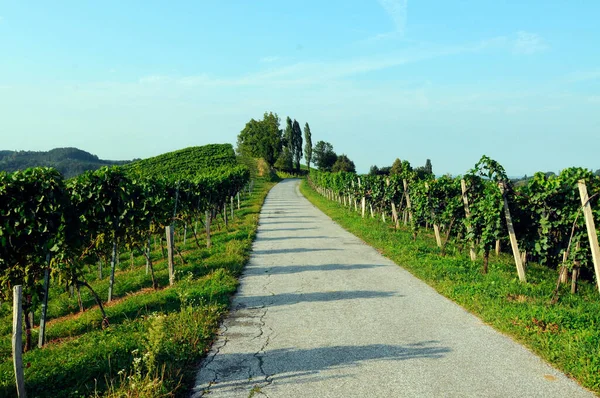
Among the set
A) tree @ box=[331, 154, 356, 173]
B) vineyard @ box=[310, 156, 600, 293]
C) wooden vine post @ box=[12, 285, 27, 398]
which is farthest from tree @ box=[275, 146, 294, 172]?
wooden vine post @ box=[12, 285, 27, 398]

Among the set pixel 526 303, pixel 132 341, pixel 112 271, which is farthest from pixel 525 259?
pixel 112 271

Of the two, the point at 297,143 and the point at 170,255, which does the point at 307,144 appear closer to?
the point at 297,143

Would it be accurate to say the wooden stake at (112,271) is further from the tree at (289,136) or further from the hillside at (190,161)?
the tree at (289,136)

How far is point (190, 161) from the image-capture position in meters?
75.6

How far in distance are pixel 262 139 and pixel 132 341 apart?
326 feet

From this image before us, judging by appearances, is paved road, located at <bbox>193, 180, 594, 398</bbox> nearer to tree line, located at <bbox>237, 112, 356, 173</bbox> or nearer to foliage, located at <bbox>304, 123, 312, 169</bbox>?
tree line, located at <bbox>237, 112, 356, 173</bbox>

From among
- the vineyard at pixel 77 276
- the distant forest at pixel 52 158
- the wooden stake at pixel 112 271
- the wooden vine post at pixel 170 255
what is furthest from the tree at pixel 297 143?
the wooden stake at pixel 112 271

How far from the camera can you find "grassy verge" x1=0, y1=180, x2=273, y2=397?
199 inches

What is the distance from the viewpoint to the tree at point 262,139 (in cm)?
10350

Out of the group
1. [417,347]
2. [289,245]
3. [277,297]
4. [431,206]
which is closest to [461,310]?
[417,347]

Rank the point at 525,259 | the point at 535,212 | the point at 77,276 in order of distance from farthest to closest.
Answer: the point at 525,259, the point at 535,212, the point at 77,276

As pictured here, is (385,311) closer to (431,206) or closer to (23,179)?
(23,179)

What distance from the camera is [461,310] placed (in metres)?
7.82

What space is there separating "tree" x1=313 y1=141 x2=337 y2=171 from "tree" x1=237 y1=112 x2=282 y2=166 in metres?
11.5
